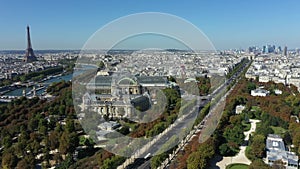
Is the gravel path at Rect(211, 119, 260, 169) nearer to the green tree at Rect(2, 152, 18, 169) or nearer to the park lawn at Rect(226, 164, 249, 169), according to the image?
the park lawn at Rect(226, 164, 249, 169)

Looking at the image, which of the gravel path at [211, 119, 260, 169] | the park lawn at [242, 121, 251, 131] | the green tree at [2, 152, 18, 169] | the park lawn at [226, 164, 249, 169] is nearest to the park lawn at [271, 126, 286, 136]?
the park lawn at [242, 121, 251, 131]

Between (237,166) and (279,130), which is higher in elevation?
(279,130)

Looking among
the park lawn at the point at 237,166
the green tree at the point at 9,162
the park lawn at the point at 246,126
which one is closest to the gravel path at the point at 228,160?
the park lawn at the point at 237,166

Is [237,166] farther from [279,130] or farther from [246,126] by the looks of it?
[246,126]

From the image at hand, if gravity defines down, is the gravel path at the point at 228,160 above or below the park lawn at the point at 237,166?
above

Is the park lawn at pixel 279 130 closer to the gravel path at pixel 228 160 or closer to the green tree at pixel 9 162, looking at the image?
the gravel path at pixel 228 160

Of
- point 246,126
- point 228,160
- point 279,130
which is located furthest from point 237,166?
point 246,126

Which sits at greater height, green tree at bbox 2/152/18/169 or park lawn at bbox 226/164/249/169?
green tree at bbox 2/152/18/169

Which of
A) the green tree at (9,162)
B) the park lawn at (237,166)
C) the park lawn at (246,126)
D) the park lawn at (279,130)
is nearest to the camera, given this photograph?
the green tree at (9,162)

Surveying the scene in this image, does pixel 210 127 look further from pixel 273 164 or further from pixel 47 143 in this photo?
pixel 47 143

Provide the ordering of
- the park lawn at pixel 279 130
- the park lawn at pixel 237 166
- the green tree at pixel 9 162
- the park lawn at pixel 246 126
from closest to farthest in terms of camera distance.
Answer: the green tree at pixel 9 162
the park lawn at pixel 237 166
the park lawn at pixel 279 130
the park lawn at pixel 246 126

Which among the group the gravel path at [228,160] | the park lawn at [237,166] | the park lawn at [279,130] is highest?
the park lawn at [279,130]
